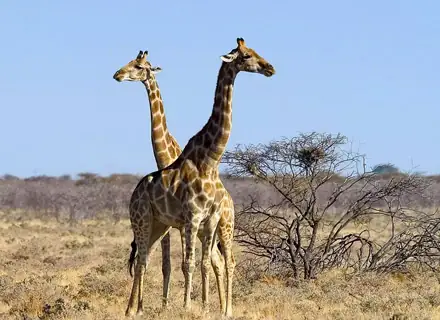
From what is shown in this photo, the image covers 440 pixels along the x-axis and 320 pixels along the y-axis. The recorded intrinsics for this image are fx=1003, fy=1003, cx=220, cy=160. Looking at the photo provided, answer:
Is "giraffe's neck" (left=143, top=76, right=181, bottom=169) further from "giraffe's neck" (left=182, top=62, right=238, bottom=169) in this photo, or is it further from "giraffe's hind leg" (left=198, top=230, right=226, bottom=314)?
"giraffe's hind leg" (left=198, top=230, right=226, bottom=314)

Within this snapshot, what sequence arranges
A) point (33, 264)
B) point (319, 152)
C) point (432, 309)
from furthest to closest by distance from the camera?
point (33, 264) → point (319, 152) → point (432, 309)

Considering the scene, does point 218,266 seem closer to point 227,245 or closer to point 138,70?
point 227,245

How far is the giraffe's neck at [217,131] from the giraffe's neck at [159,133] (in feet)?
4.78

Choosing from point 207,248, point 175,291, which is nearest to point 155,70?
point 207,248

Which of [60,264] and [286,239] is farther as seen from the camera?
[60,264]

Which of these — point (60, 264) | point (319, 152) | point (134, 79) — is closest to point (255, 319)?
point (134, 79)

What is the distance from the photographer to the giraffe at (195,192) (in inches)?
473

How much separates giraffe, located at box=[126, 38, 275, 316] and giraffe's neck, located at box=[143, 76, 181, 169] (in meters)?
1.36

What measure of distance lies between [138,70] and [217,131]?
1.91 m

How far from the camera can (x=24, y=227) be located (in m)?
36.8

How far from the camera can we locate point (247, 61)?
1220 centimetres

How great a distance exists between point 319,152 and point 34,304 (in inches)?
247

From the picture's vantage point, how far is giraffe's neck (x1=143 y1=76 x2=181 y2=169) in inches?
547

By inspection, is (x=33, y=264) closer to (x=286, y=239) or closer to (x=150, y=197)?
(x=286, y=239)
